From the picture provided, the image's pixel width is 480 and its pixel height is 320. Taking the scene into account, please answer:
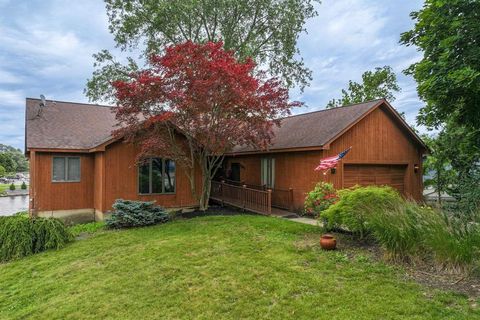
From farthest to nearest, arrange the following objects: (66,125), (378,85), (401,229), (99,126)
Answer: (378,85) < (99,126) < (66,125) < (401,229)

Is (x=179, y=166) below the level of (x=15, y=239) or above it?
above

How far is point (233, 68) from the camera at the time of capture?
9898mm

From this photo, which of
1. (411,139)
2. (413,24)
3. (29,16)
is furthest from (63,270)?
(411,139)

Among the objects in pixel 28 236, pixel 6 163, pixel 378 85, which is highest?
pixel 378 85

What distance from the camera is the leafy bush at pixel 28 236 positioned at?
8.19 metres

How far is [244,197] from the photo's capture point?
13.1 m

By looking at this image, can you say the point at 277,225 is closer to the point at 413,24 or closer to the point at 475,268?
the point at 475,268

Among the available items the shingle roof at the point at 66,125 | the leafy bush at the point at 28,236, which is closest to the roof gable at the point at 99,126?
the shingle roof at the point at 66,125

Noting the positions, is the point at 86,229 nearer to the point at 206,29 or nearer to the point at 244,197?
the point at 244,197

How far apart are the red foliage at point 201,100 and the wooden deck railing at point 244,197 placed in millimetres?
2260

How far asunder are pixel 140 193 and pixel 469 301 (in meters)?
11.2

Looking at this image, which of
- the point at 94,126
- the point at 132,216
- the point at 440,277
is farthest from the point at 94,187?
the point at 440,277

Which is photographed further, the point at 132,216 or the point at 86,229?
the point at 86,229

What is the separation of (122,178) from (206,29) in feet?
34.0
